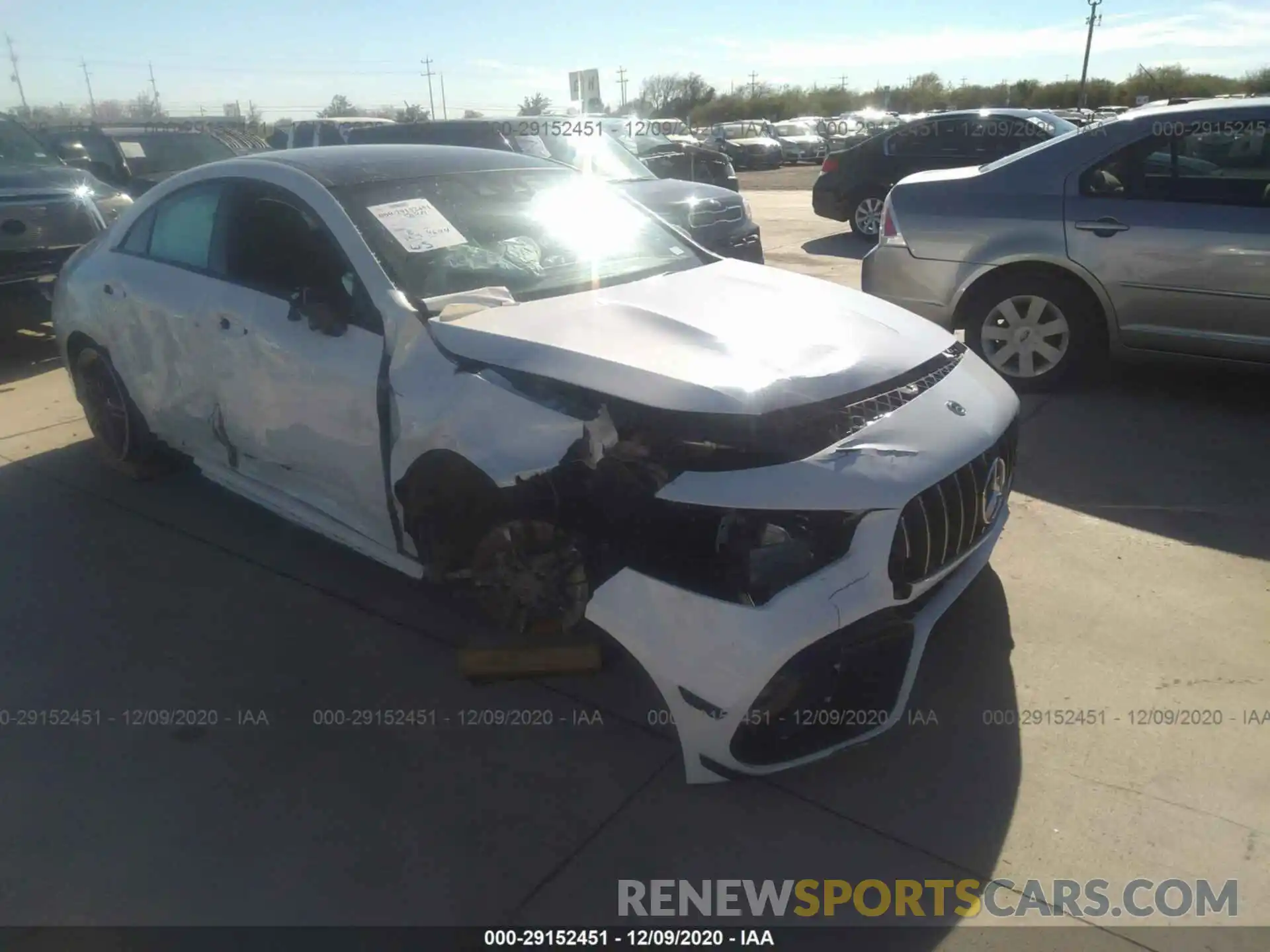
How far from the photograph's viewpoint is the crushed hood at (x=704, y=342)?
8.49ft

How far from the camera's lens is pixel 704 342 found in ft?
9.33

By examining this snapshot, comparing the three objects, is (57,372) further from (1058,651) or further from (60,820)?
(1058,651)

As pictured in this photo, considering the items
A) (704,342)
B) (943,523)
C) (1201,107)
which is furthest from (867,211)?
(943,523)

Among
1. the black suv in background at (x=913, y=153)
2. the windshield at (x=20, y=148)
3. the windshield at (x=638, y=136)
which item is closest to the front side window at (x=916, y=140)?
the black suv in background at (x=913, y=153)

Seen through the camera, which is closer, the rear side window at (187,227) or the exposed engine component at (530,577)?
the exposed engine component at (530,577)

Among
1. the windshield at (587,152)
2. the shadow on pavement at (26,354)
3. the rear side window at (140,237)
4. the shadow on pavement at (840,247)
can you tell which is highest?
the windshield at (587,152)

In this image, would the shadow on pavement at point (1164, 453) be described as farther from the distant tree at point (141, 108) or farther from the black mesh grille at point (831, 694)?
the distant tree at point (141, 108)

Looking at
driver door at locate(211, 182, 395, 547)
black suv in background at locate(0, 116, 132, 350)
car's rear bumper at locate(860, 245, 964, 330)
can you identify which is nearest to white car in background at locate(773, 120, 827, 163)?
black suv in background at locate(0, 116, 132, 350)

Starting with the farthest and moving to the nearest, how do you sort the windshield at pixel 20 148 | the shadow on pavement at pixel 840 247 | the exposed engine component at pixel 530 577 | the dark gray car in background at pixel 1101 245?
the shadow on pavement at pixel 840 247, the windshield at pixel 20 148, the dark gray car in background at pixel 1101 245, the exposed engine component at pixel 530 577

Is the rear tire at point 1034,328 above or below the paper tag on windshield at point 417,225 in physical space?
below

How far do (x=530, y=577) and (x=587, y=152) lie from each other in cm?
691

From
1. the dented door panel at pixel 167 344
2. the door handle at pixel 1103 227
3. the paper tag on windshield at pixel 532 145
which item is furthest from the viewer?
the paper tag on windshield at pixel 532 145

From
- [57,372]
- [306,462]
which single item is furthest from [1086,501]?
[57,372]

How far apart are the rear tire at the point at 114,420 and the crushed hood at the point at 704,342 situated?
2.40 meters
